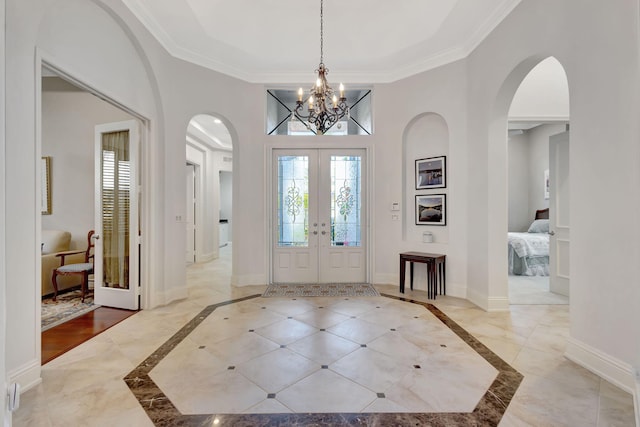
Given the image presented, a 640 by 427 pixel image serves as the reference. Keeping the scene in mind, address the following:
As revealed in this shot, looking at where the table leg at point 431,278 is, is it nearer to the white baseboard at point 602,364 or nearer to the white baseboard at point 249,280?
the white baseboard at point 602,364

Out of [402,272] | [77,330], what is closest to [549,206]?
[402,272]

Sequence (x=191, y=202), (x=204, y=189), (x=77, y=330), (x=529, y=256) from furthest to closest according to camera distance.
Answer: (x=204, y=189), (x=191, y=202), (x=529, y=256), (x=77, y=330)

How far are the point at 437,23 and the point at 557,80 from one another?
2.40 m

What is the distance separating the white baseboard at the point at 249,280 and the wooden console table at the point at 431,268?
2.30 meters

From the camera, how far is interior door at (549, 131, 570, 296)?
4.50 metres

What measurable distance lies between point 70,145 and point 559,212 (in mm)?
7886

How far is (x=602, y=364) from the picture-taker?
2400 millimetres

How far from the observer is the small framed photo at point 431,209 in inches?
186

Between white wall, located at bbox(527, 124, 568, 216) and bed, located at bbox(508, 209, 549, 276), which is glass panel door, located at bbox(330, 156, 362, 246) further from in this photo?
white wall, located at bbox(527, 124, 568, 216)

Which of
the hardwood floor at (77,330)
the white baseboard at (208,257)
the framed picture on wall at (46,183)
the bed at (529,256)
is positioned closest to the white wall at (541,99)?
the bed at (529,256)

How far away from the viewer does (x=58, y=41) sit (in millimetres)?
2605

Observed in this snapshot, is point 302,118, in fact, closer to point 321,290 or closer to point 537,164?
point 321,290

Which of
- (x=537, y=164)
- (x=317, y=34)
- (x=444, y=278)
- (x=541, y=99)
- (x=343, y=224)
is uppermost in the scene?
(x=317, y=34)

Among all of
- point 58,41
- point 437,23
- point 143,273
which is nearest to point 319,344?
point 143,273
